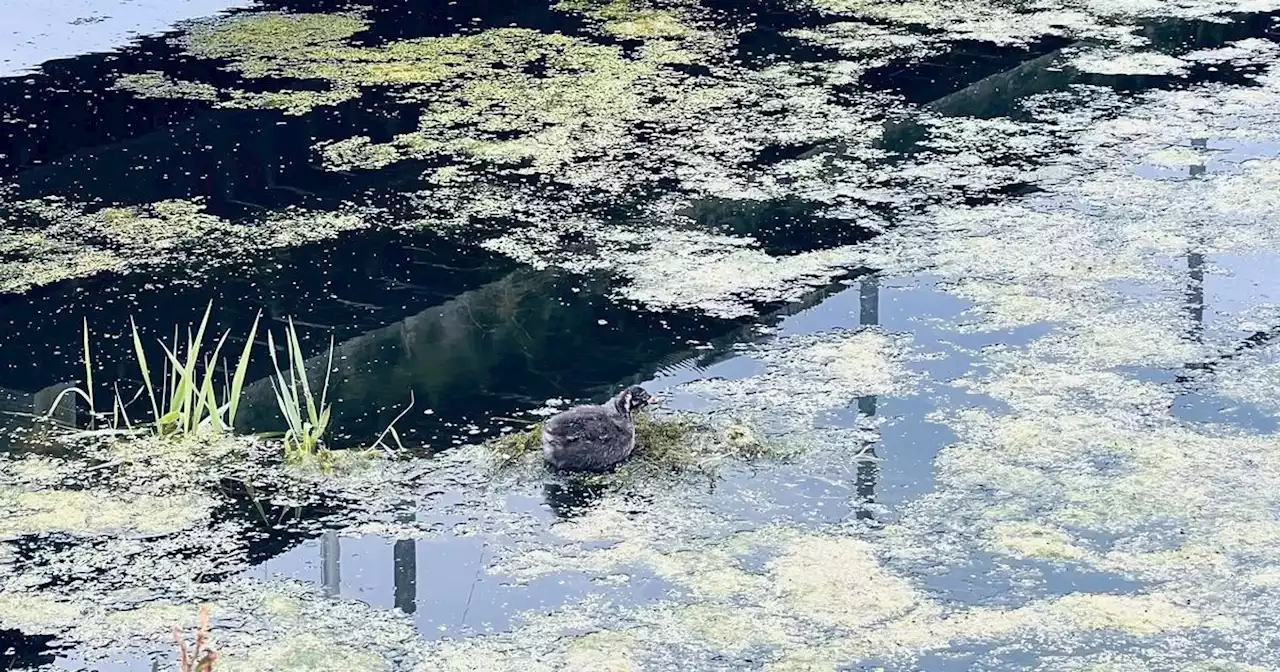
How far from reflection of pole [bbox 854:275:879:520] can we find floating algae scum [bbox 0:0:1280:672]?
0.01 metres

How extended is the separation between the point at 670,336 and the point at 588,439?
0.66 metres

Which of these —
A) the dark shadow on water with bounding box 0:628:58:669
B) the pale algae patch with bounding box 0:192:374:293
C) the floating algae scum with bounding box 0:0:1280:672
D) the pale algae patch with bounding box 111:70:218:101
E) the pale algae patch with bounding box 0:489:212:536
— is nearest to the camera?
the dark shadow on water with bounding box 0:628:58:669

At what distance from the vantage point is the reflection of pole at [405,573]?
2.51 meters

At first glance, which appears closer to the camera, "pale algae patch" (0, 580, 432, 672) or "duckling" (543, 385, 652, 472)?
"pale algae patch" (0, 580, 432, 672)

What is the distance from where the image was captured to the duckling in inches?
112

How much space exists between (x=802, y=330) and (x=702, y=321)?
20cm

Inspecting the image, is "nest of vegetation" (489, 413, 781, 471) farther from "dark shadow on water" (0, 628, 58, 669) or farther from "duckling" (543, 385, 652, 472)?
"dark shadow on water" (0, 628, 58, 669)

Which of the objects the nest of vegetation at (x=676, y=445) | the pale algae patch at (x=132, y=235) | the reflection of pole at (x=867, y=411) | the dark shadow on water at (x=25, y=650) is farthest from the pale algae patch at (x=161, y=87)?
the dark shadow on water at (x=25, y=650)

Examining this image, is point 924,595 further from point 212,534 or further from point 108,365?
point 108,365

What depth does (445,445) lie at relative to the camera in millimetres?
3027

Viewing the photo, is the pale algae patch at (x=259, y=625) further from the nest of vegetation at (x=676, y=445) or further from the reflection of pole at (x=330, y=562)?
the nest of vegetation at (x=676, y=445)

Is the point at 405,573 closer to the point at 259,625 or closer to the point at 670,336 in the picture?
the point at 259,625

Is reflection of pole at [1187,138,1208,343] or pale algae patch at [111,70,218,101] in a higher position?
pale algae patch at [111,70,218,101]

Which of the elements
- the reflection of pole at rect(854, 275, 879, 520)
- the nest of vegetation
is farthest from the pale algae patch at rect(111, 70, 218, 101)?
the nest of vegetation
